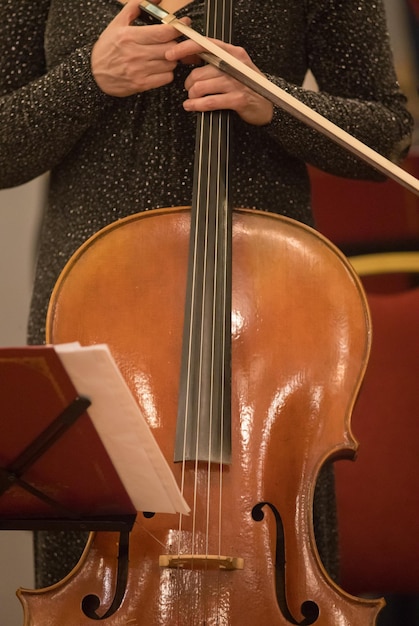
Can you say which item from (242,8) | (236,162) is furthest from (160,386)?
(242,8)

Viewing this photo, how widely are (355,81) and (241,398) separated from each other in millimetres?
474

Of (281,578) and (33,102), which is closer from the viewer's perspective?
(281,578)

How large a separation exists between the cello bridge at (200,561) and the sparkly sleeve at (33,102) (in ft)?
1.65

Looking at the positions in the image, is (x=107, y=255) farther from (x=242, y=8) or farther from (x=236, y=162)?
(x=242, y=8)

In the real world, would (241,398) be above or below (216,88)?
below

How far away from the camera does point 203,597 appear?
74cm

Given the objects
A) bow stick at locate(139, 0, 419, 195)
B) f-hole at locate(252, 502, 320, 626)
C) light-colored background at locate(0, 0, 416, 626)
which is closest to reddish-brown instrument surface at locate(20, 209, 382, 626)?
f-hole at locate(252, 502, 320, 626)

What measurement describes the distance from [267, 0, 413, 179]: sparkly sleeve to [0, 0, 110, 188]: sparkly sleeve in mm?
221

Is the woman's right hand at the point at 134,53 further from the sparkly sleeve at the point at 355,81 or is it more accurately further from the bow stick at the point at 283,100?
the sparkly sleeve at the point at 355,81

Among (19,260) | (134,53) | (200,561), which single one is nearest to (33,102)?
(134,53)

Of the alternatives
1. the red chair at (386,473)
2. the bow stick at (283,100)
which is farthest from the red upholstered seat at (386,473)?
the bow stick at (283,100)

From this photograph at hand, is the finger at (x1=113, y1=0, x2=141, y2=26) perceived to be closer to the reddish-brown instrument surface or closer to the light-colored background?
the reddish-brown instrument surface

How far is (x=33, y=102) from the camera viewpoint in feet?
3.28

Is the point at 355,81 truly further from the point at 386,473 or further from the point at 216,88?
the point at 386,473
